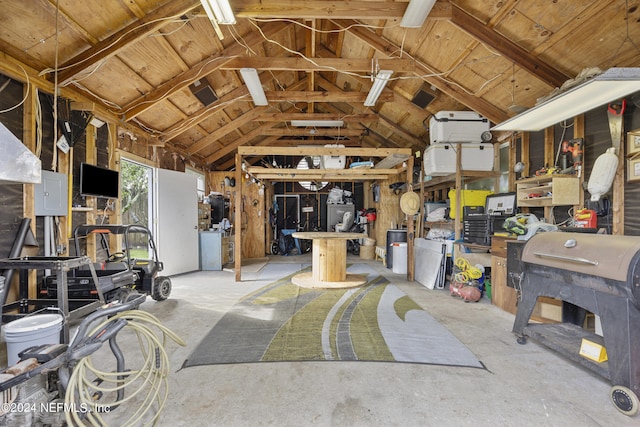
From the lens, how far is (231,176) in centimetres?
823

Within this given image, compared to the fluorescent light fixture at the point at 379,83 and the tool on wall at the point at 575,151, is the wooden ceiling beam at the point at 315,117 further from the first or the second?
the tool on wall at the point at 575,151

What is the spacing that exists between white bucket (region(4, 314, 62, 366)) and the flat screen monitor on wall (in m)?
2.32

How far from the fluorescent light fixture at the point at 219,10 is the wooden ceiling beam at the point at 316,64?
1.42m

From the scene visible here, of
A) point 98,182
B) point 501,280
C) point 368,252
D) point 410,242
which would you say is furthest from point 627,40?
point 368,252

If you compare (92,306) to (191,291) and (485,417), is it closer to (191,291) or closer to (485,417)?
(191,291)

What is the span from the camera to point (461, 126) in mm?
4781

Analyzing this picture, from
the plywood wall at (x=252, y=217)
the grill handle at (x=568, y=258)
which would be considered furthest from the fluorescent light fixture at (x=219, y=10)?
the plywood wall at (x=252, y=217)

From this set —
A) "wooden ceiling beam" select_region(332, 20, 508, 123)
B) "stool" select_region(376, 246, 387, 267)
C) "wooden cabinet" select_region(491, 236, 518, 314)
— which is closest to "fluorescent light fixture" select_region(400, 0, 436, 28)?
"wooden ceiling beam" select_region(332, 20, 508, 123)

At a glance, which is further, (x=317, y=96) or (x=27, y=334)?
(x=317, y=96)

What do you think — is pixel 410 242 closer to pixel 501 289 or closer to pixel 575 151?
pixel 501 289

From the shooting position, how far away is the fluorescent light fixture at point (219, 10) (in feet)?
7.86

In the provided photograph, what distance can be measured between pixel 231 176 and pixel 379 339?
6.69 meters

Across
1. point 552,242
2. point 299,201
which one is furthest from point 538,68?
point 299,201

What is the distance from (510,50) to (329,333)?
12.3 feet
